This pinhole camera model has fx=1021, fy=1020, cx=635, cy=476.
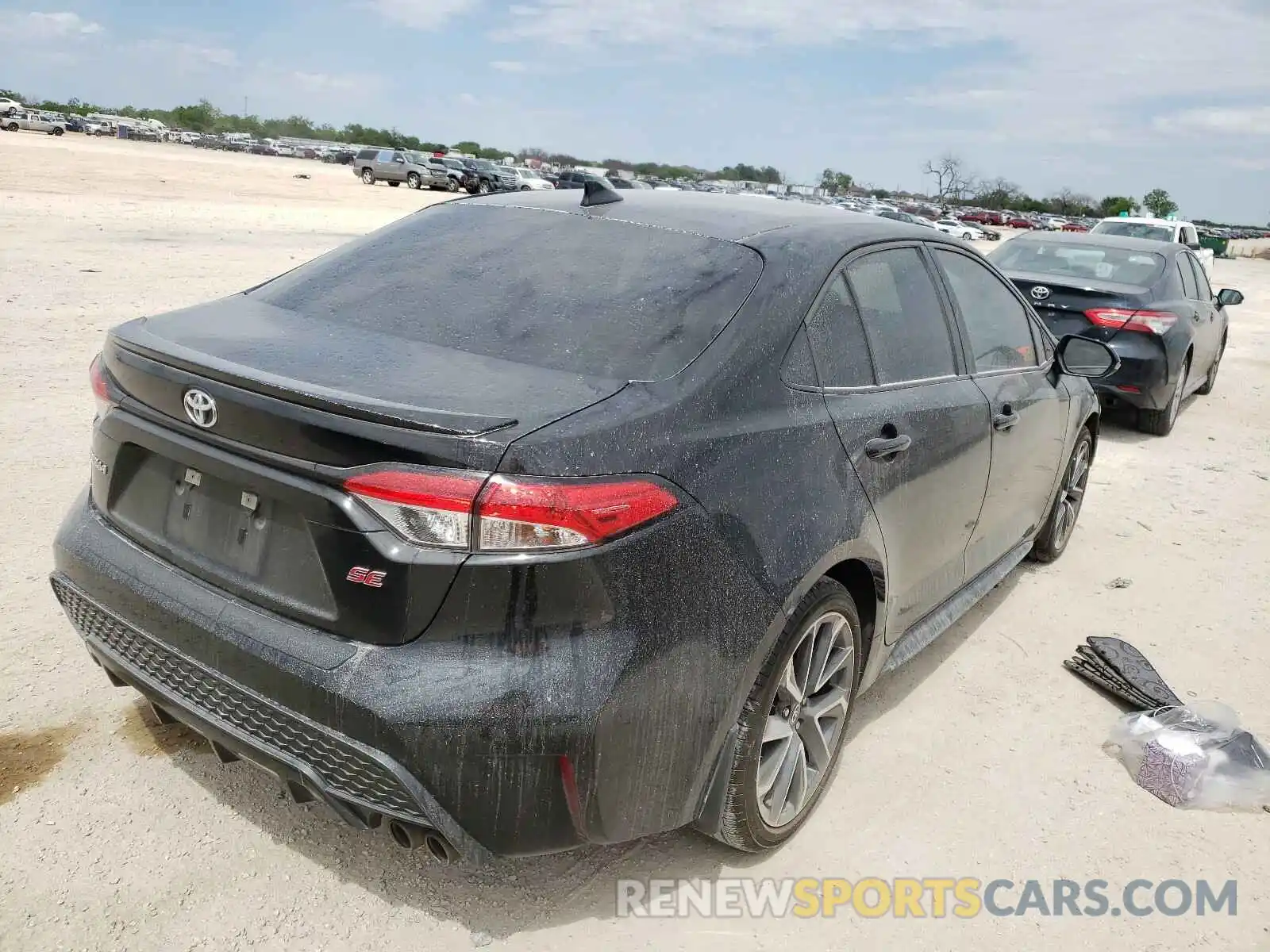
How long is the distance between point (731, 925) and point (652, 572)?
3.50 feet

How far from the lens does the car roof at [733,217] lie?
3064 mm

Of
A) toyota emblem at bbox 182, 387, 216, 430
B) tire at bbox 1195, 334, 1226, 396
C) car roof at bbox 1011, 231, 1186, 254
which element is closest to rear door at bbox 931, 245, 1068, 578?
toyota emblem at bbox 182, 387, 216, 430

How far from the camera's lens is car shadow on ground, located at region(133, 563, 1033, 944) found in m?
2.56

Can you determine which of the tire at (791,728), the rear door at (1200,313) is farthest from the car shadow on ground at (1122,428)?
the tire at (791,728)

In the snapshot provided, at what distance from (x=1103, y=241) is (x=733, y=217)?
7.20m

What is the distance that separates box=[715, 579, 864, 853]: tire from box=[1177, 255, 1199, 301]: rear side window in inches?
304

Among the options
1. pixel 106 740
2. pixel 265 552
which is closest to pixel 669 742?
pixel 265 552

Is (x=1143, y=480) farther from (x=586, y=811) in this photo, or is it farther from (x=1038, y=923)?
(x=586, y=811)

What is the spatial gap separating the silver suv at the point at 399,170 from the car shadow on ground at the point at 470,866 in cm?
4545

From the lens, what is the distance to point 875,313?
10.5 ft

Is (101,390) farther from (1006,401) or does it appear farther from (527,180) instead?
(527,180)

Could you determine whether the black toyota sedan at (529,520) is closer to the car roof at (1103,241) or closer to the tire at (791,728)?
the tire at (791,728)

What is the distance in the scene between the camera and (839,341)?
9.69ft

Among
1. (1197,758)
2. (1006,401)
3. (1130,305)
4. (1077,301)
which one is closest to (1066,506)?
(1006,401)
